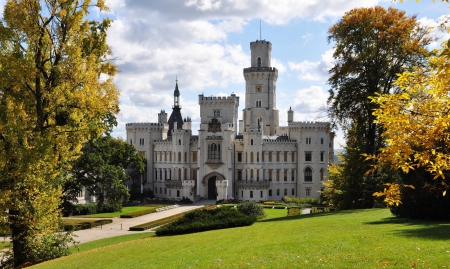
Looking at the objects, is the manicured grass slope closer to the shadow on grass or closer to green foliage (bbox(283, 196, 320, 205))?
the shadow on grass

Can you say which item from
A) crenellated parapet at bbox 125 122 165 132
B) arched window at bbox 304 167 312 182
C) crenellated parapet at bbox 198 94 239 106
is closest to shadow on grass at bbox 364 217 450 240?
arched window at bbox 304 167 312 182

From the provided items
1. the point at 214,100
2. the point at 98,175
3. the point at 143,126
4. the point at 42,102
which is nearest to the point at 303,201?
the point at 214,100

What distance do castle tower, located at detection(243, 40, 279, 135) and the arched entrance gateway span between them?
34.8 ft

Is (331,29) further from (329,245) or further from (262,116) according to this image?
(262,116)

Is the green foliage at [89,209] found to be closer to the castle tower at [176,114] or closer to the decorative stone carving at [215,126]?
the decorative stone carving at [215,126]

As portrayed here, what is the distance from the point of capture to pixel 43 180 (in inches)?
643

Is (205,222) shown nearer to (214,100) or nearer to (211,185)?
(211,185)

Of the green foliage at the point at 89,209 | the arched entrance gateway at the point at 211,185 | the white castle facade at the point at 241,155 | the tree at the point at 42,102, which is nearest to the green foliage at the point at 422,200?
the tree at the point at 42,102

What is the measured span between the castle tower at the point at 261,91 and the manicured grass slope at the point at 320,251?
52.7 m

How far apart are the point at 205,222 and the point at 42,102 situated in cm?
1169

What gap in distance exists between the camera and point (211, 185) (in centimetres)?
6556

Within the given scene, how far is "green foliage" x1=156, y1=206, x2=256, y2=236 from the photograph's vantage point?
961 inches

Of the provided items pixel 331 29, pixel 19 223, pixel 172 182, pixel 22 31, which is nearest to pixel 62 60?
pixel 22 31

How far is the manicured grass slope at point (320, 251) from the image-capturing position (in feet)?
36.6
